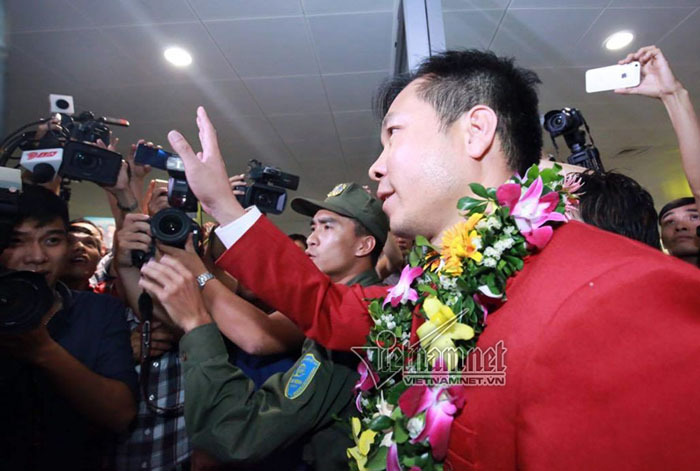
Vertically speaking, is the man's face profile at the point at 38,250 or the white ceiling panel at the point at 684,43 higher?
the white ceiling panel at the point at 684,43

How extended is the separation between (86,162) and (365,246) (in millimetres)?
969

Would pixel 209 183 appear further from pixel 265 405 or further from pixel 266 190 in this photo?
pixel 265 405

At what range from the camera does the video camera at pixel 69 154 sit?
1173 millimetres

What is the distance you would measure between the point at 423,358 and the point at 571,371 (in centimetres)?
32

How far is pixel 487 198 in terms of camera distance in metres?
0.71

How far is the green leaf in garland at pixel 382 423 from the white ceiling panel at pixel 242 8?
249cm

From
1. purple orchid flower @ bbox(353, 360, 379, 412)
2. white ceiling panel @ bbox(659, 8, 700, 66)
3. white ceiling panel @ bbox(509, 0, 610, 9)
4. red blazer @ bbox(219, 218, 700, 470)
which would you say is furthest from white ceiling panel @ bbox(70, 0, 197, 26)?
white ceiling panel @ bbox(659, 8, 700, 66)

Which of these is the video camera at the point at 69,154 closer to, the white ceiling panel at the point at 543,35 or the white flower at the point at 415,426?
the white flower at the point at 415,426

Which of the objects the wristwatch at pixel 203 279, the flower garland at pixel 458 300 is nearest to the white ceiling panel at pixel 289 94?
the wristwatch at pixel 203 279

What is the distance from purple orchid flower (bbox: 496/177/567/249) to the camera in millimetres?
638

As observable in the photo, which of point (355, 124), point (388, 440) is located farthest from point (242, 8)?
point (388, 440)

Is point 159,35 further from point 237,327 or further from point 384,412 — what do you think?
point 384,412

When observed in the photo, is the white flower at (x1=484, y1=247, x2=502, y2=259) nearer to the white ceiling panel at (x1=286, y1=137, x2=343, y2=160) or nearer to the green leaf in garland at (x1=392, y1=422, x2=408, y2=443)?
the green leaf in garland at (x1=392, y1=422, x2=408, y2=443)

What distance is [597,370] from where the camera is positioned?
439mm
